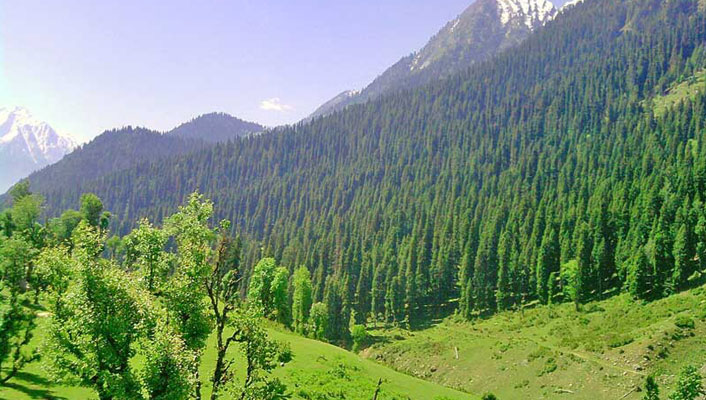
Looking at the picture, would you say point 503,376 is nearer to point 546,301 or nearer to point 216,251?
point 546,301

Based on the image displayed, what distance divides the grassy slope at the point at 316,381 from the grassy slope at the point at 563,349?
2364 cm

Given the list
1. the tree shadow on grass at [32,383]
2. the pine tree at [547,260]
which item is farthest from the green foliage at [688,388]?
the pine tree at [547,260]

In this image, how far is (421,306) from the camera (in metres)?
134

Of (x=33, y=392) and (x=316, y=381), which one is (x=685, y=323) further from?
(x=33, y=392)

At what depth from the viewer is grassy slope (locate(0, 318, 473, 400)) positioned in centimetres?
2875

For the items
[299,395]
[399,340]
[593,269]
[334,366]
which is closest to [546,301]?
[593,269]

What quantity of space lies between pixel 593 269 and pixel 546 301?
44.1ft

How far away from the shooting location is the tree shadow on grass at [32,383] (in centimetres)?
2750

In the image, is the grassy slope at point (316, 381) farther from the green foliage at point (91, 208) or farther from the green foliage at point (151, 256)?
the green foliage at point (91, 208)

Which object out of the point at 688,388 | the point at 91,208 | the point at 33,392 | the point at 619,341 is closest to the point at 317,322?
the point at 619,341

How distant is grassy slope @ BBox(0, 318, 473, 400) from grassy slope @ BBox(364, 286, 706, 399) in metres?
23.6

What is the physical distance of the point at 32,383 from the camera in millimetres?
29188

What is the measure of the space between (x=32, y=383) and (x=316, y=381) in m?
23.5

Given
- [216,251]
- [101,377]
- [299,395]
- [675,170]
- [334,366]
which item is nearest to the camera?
[101,377]
